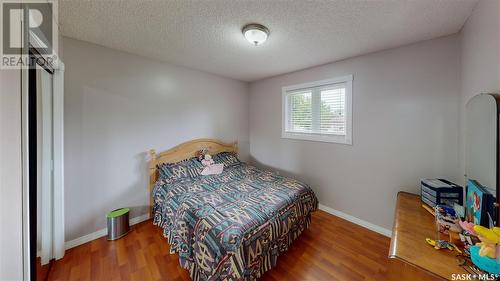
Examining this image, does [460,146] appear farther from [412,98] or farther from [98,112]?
[98,112]

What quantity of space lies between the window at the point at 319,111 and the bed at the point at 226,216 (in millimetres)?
991

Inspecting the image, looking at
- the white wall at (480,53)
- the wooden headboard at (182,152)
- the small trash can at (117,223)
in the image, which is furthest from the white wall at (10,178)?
the white wall at (480,53)

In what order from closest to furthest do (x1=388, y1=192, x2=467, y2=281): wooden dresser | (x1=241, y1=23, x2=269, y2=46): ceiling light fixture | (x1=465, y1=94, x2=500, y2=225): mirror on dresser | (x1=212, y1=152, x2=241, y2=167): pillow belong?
(x1=388, y1=192, x2=467, y2=281): wooden dresser
(x1=465, y1=94, x2=500, y2=225): mirror on dresser
(x1=241, y1=23, x2=269, y2=46): ceiling light fixture
(x1=212, y1=152, x2=241, y2=167): pillow

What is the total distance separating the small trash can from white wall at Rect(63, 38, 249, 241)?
0.19m

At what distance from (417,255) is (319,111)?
217 centimetres

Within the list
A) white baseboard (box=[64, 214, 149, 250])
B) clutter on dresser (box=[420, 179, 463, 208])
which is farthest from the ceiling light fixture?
white baseboard (box=[64, 214, 149, 250])

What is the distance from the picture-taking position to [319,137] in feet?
9.40

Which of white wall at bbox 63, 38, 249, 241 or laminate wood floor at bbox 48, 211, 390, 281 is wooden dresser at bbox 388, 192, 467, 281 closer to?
laminate wood floor at bbox 48, 211, 390, 281

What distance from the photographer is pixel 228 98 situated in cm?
365

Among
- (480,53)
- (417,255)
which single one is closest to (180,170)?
(417,255)

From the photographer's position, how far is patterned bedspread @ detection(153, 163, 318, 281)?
138 centimetres

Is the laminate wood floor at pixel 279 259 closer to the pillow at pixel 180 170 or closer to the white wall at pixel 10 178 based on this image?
the pillow at pixel 180 170

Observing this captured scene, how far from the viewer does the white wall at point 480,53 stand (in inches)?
44.3

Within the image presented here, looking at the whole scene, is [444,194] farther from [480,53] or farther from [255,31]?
[255,31]
